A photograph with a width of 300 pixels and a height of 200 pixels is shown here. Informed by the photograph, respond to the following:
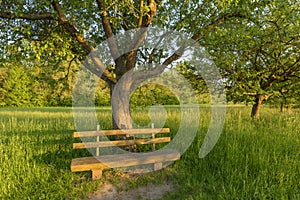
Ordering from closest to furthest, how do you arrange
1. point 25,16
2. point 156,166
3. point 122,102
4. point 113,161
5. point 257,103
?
point 113,161 → point 156,166 → point 25,16 → point 122,102 → point 257,103

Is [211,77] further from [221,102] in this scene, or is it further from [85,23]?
[85,23]

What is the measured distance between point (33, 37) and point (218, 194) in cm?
624

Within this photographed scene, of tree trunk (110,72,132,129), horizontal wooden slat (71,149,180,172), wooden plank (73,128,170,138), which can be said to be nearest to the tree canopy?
tree trunk (110,72,132,129)

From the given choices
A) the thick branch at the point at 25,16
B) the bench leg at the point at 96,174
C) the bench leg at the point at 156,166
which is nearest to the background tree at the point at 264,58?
the bench leg at the point at 156,166

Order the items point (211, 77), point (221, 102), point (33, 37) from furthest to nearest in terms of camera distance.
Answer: point (221, 102) < point (211, 77) < point (33, 37)

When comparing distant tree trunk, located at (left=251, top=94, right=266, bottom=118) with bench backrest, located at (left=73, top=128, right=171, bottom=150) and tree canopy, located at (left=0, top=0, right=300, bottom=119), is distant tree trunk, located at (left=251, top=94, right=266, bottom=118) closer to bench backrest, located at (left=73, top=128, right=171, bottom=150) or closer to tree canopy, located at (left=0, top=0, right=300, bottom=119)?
tree canopy, located at (left=0, top=0, right=300, bottom=119)

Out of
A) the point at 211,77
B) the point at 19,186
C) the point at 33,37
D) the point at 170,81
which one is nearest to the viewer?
the point at 19,186

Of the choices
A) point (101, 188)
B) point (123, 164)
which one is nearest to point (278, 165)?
point (123, 164)

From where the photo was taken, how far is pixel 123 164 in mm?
3850

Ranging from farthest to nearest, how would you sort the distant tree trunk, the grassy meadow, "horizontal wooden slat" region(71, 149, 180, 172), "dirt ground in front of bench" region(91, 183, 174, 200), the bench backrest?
the distant tree trunk
the bench backrest
"horizontal wooden slat" region(71, 149, 180, 172)
"dirt ground in front of bench" region(91, 183, 174, 200)
the grassy meadow

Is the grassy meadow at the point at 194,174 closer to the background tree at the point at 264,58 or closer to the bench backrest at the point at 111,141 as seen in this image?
the bench backrest at the point at 111,141

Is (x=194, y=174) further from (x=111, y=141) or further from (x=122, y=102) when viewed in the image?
(x=122, y=102)

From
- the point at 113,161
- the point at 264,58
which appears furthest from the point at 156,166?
the point at 264,58

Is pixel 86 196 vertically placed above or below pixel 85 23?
below
